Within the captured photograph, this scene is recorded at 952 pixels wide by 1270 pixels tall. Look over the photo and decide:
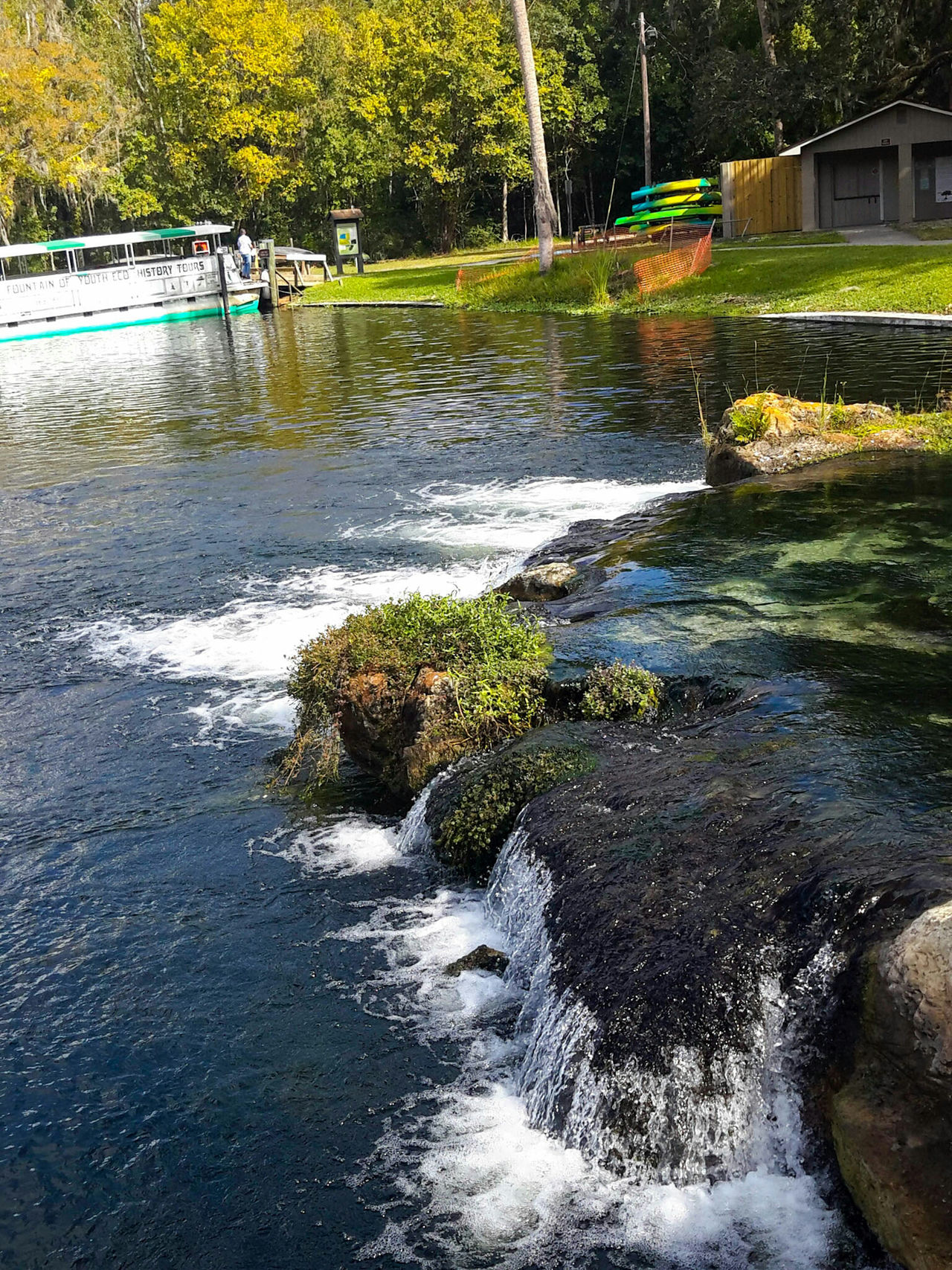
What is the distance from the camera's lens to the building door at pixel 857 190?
145 feet

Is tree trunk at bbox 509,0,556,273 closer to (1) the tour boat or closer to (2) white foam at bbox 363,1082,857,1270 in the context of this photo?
(1) the tour boat

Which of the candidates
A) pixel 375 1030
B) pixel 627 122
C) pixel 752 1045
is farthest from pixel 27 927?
pixel 627 122

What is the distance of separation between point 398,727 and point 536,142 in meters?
33.6

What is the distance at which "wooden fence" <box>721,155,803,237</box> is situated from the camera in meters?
44.7

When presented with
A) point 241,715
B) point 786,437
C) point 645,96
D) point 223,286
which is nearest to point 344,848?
point 241,715

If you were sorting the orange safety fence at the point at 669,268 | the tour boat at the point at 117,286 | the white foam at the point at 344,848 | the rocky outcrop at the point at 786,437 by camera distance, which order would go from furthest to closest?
the tour boat at the point at 117,286, the orange safety fence at the point at 669,268, the rocky outcrop at the point at 786,437, the white foam at the point at 344,848

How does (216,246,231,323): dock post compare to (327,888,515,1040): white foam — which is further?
(216,246,231,323): dock post

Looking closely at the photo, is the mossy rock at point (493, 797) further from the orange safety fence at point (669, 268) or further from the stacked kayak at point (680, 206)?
the stacked kayak at point (680, 206)

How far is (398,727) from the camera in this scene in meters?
9.63

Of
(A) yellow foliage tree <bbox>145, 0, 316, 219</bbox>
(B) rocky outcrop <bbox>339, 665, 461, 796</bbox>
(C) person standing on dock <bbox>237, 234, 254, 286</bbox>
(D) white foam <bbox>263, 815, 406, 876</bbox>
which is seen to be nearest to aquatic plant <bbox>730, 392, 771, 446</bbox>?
(B) rocky outcrop <bbox>339, 665, 461, 796</bbox>

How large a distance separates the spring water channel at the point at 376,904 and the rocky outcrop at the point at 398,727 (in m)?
0.28

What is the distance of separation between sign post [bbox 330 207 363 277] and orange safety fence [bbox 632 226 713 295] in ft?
74.3

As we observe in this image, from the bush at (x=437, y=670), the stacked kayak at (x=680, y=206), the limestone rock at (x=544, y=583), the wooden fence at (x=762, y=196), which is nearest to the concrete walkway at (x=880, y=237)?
the wooden fence at (x=762, y=196)

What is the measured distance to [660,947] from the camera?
20.1ft
